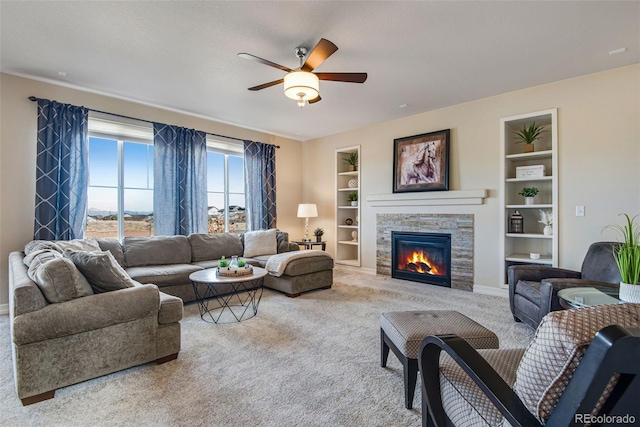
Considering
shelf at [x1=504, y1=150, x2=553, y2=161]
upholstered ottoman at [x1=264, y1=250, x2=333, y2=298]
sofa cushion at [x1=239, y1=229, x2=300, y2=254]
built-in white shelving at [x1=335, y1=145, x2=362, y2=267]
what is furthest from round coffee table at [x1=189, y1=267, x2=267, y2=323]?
shelf at [x1=504, y1=150, x2=553, y2=161]

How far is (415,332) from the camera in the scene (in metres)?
1.84

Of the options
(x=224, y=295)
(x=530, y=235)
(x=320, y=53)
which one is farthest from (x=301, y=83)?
(x=530, y=235)

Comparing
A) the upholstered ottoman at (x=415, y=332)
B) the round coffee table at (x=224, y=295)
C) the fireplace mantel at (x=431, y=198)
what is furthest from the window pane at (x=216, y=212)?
the upholstered ottoman at (x=415, y=332)

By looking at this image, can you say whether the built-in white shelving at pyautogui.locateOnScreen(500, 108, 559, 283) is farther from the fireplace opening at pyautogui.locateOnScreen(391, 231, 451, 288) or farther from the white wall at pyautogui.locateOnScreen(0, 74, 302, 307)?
the white wall at pyautogui.locateOnScreen(0, 74, 302, 307)

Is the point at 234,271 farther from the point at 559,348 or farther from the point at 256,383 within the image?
the point at 559,348

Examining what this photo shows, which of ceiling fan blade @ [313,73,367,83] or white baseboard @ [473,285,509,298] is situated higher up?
ceiling fan blade @ [313,73,367,83]

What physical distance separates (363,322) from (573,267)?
267cm

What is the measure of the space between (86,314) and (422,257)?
14.7 feet

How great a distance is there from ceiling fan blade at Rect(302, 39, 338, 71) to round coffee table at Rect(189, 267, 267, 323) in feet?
6.98

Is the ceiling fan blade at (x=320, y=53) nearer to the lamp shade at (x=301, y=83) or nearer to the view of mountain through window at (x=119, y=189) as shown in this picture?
the lamp shade at (x=301, y=83)

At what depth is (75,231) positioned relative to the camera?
3.88 meters

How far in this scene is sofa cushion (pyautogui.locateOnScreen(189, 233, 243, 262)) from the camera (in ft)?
15.1

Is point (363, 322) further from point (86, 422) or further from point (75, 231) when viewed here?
point (75, 231)

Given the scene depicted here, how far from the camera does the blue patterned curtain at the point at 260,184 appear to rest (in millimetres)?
5879
